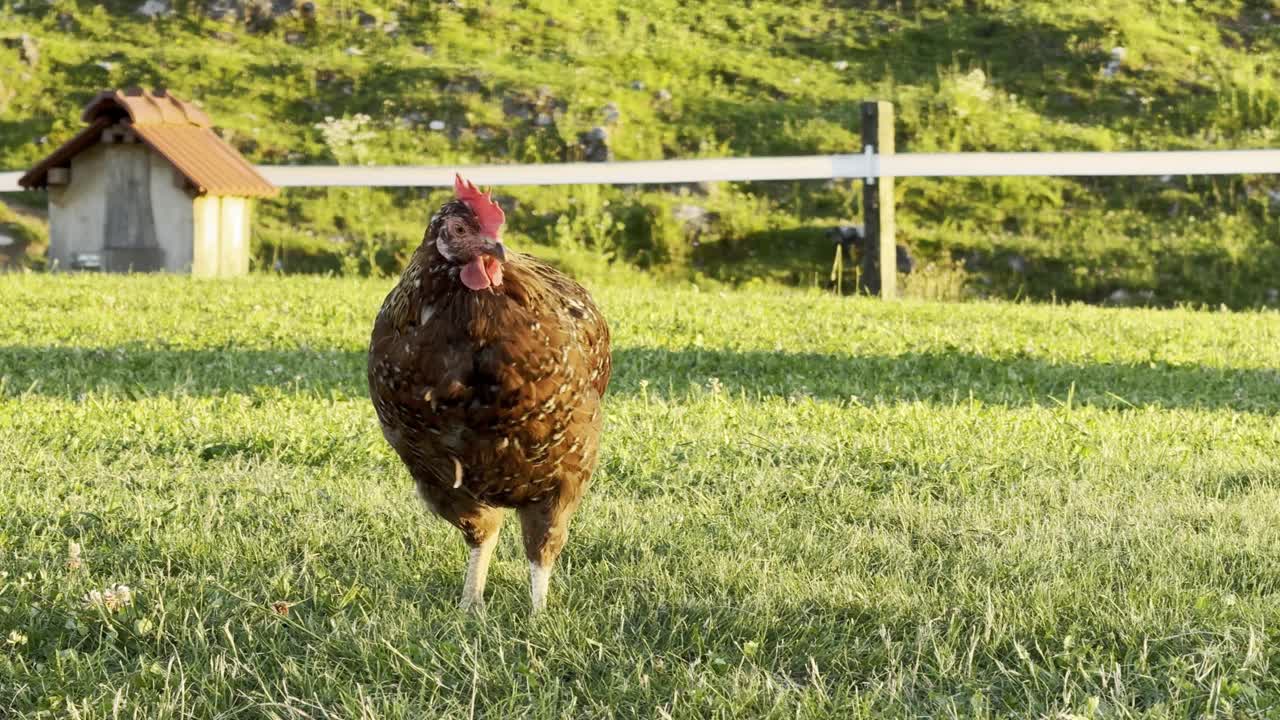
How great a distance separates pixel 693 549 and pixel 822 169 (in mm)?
8171

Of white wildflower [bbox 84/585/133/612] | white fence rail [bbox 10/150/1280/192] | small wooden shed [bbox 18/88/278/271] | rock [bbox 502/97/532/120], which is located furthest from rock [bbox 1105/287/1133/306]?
white wildflower [bbox 84/585/133/612]

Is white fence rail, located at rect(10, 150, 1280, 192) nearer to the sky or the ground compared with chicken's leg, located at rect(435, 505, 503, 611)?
nearer to the sky

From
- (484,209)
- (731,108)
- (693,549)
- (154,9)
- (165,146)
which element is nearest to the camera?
(484,209)

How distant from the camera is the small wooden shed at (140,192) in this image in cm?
1177

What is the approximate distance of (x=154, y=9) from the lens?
18.3 metres

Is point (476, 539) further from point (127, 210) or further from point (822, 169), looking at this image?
Answer: point (127, 210)

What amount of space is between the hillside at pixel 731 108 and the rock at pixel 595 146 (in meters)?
→ 0.03

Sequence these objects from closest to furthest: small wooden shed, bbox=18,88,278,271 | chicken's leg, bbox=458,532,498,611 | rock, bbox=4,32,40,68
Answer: chicken's leg, bbox=458,532,498,611 < small wooden shed, bbox=18,88,278,271 < rock, bbox=4,32,40,68

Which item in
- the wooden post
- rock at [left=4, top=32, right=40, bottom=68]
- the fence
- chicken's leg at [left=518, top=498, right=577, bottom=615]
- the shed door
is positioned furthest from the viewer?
rock at [left=4, top=32, right=40, bottom=68]

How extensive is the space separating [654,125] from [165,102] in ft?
18.3

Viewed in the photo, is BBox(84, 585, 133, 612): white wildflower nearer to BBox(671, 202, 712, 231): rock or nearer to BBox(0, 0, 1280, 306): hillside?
BBox(0, 0, 1280, 306): hillside

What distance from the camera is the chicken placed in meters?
3.24

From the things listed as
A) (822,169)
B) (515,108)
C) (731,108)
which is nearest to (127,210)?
(515,108)

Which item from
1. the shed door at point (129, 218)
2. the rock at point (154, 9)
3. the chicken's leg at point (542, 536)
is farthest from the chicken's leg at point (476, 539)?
the rock at point (154, 9)
